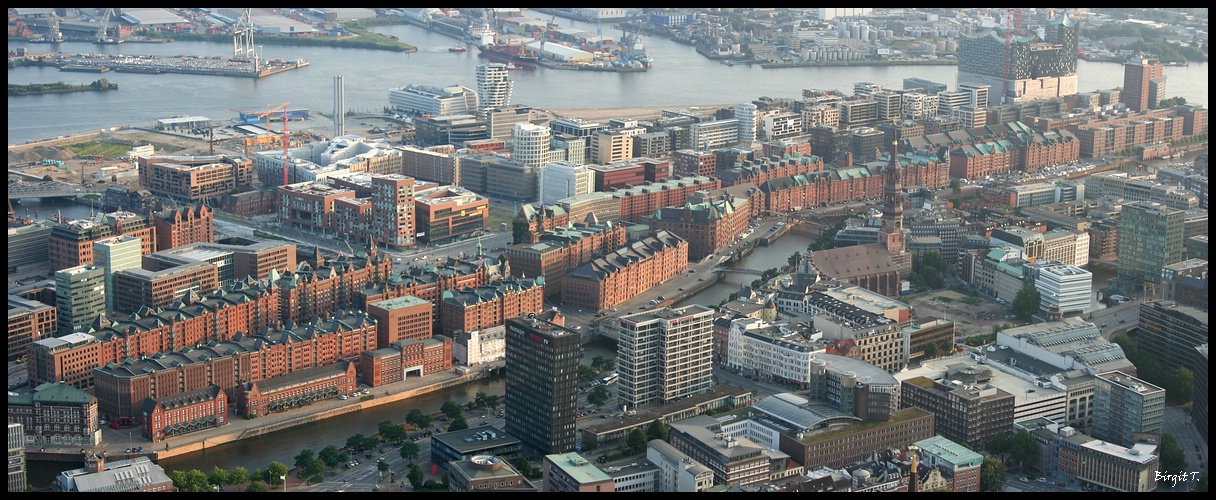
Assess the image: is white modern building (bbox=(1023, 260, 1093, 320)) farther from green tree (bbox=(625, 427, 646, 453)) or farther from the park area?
green tree (bbox=(625, 427, 646, 453))

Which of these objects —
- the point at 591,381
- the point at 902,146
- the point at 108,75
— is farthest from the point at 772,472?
the point at 108,75

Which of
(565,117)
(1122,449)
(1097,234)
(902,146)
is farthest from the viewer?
(565,117)

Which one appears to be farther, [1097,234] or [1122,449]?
[1097,234]

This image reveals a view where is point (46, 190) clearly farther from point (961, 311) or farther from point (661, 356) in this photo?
point (961, 311)

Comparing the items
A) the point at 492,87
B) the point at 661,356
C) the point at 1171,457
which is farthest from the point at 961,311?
the point at 492,87

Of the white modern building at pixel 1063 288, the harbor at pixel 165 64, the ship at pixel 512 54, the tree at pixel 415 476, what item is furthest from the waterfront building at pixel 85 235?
the ship at pixel 512 54

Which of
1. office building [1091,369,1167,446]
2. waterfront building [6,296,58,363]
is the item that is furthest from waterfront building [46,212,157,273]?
office building [1091,369,1167,446]

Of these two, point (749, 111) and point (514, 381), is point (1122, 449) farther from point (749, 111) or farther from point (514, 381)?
point (749, 111)
